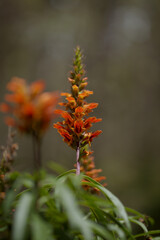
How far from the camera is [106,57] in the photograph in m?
6.86

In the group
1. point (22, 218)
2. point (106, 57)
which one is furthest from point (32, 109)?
point (106, 57)

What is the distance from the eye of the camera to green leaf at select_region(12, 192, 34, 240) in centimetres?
31

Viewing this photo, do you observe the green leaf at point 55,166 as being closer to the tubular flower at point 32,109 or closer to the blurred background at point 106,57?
the tubular flower at point 32,109

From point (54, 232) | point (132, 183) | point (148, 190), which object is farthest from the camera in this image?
point (132, 183)

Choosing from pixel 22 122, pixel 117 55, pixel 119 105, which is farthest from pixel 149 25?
pixel 22 122

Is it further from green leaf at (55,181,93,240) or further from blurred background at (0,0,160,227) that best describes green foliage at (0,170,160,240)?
blurred background at (0,0,160,227)

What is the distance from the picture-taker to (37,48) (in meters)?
6.65

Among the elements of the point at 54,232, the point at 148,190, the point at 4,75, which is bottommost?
the point at 148,190

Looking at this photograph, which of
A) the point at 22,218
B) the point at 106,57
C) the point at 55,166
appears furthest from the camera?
the point at 106,57

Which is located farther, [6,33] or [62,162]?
[6,33]

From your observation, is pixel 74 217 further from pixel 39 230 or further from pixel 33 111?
pixel 33 111

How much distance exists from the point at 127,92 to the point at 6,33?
3.76m

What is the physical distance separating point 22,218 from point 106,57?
6884 millimetres

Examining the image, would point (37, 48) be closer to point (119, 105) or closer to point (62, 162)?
point (119, 105)
